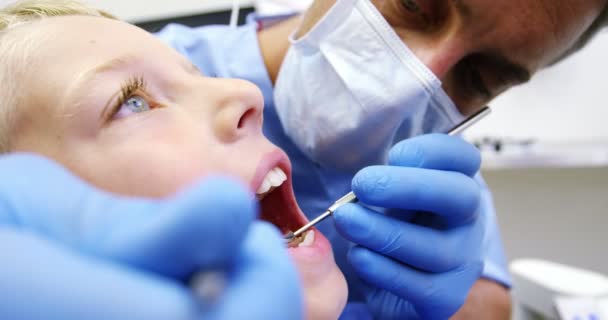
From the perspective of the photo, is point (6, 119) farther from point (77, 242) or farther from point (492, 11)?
point (492, 11)

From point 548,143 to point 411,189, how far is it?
54.7 inches

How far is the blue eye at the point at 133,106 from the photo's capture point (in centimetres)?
49

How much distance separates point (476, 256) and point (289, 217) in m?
0.35

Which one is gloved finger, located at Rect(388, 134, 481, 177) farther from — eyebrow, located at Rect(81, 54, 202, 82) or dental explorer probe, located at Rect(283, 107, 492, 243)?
eyebrow, located at Rect(81, 54, 202, 82)

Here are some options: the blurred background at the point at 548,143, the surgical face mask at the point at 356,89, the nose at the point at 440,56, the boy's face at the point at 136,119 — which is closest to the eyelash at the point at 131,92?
the boy's face at the point at 136,119

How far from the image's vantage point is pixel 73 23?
1.76 feet

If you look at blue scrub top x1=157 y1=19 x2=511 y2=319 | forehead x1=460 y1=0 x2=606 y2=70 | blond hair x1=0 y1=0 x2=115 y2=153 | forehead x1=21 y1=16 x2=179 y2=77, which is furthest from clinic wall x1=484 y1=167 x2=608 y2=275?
blond hair x1=0 y1=0 x2=115 y2=153

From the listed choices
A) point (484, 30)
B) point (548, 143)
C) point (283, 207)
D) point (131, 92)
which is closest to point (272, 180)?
point (283, 207)

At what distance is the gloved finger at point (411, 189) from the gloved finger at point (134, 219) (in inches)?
13.3

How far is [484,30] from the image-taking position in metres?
0.69

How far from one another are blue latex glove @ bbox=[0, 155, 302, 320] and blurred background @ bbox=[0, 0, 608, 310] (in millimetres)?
1419

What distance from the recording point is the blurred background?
165 cm

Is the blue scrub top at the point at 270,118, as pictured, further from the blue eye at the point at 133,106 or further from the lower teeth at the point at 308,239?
the blue eye at the point at 133,106

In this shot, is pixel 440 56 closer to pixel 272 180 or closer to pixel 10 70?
pixel 272 180
